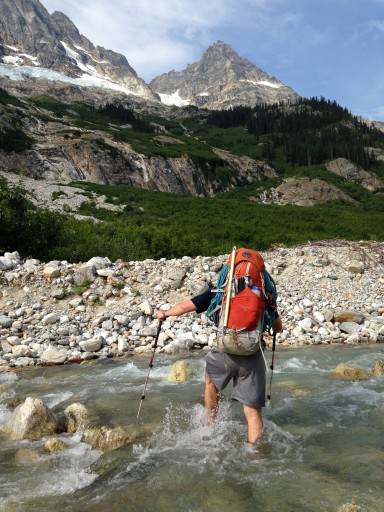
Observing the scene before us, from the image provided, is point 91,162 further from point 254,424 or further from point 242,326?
point 254,424

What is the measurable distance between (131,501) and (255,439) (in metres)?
1.93

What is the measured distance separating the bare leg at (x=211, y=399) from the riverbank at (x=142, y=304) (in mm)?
6787

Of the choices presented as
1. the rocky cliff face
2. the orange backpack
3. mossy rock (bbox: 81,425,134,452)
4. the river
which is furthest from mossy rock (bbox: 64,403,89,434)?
the rocky cliff face

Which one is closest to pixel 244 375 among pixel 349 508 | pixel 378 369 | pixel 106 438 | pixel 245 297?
pixel 245 297

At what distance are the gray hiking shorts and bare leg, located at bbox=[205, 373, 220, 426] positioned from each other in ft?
0.81

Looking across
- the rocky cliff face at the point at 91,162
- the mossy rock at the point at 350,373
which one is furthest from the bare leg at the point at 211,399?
the rocky cliff face at the point at 91,162

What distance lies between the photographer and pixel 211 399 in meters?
6.29

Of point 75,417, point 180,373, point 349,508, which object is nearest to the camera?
point 349,508

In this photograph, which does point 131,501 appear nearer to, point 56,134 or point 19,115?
point 56,134

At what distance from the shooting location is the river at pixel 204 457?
15.5ft

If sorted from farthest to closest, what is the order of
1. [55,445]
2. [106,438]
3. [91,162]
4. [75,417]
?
1. [91,162]
2. [75,417]
3. [106,438]
4. [55,445]

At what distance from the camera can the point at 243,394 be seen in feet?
19.1

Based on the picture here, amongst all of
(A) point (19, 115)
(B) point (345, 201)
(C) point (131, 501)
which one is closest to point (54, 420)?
(C) point (131, 501)

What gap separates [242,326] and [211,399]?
4.79 feet
